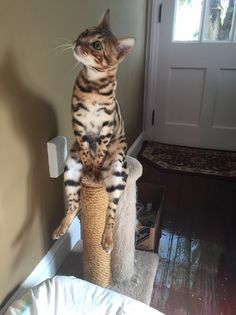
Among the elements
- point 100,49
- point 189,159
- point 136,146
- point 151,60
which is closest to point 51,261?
point 100,49

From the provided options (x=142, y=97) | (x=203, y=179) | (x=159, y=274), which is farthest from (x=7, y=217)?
(x=142, y=97)

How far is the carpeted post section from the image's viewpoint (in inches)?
44.8

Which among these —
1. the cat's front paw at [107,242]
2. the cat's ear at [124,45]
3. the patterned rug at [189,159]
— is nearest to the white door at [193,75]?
the patterned rug at [189,159]

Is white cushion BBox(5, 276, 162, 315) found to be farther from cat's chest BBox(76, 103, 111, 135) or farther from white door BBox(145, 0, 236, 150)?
white door BBox(145, 0, 236, 150)

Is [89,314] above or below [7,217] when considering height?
below

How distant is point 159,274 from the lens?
4.42ft

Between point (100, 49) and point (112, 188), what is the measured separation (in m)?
0.44

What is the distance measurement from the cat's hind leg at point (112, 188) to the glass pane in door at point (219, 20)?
68.7 inches

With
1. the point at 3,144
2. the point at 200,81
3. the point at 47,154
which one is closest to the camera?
the point at 3,144

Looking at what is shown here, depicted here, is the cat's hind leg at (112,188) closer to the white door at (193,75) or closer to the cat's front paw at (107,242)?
the cat's front paw at (107,242)

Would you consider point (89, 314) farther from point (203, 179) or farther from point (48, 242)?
point (203, 179)

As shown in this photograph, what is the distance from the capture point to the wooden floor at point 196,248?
122 cm

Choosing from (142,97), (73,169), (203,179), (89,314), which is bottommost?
(203,179)

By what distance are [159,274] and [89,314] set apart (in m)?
0.47
